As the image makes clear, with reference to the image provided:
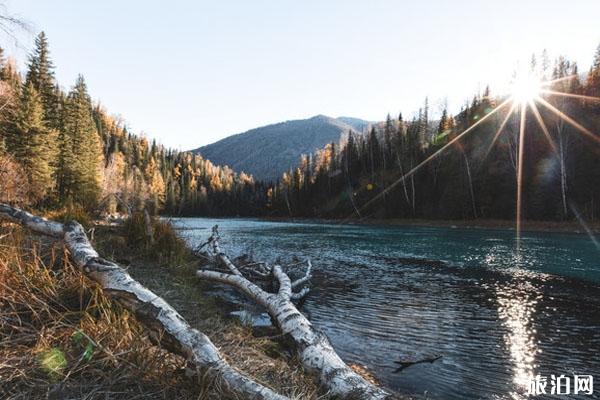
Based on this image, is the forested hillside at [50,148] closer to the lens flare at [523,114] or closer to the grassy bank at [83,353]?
the grassy bank at [83,353]

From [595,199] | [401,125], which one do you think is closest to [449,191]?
[595,199]

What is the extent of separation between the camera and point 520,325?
8578 mm

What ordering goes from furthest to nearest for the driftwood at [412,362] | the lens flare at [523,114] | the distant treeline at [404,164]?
the lens flare at [523,114] < the distant treeline at [404,164] < the driftwood at [412,362]

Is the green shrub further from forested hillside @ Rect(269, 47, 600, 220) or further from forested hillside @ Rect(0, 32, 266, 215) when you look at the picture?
forested hillside @ Rect(269, 47, 600, 220)

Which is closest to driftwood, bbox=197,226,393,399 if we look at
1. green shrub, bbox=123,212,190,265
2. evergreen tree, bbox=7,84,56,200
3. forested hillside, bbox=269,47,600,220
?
green shrub, bbox=123,212,190,265

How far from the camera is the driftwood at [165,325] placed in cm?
264

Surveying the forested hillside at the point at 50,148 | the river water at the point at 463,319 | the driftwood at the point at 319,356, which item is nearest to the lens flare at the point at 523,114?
the river water at the point at 463,319

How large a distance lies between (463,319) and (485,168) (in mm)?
48757

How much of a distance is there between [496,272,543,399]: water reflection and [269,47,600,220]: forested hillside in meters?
31.3

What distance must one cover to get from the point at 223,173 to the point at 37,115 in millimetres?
153358

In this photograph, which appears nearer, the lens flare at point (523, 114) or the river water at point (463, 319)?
the river water at point (463, 319)

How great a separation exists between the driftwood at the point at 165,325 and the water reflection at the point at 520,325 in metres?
4.73

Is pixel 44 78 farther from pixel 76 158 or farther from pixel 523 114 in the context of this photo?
pixel 523 114

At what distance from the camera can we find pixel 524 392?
5.50m
